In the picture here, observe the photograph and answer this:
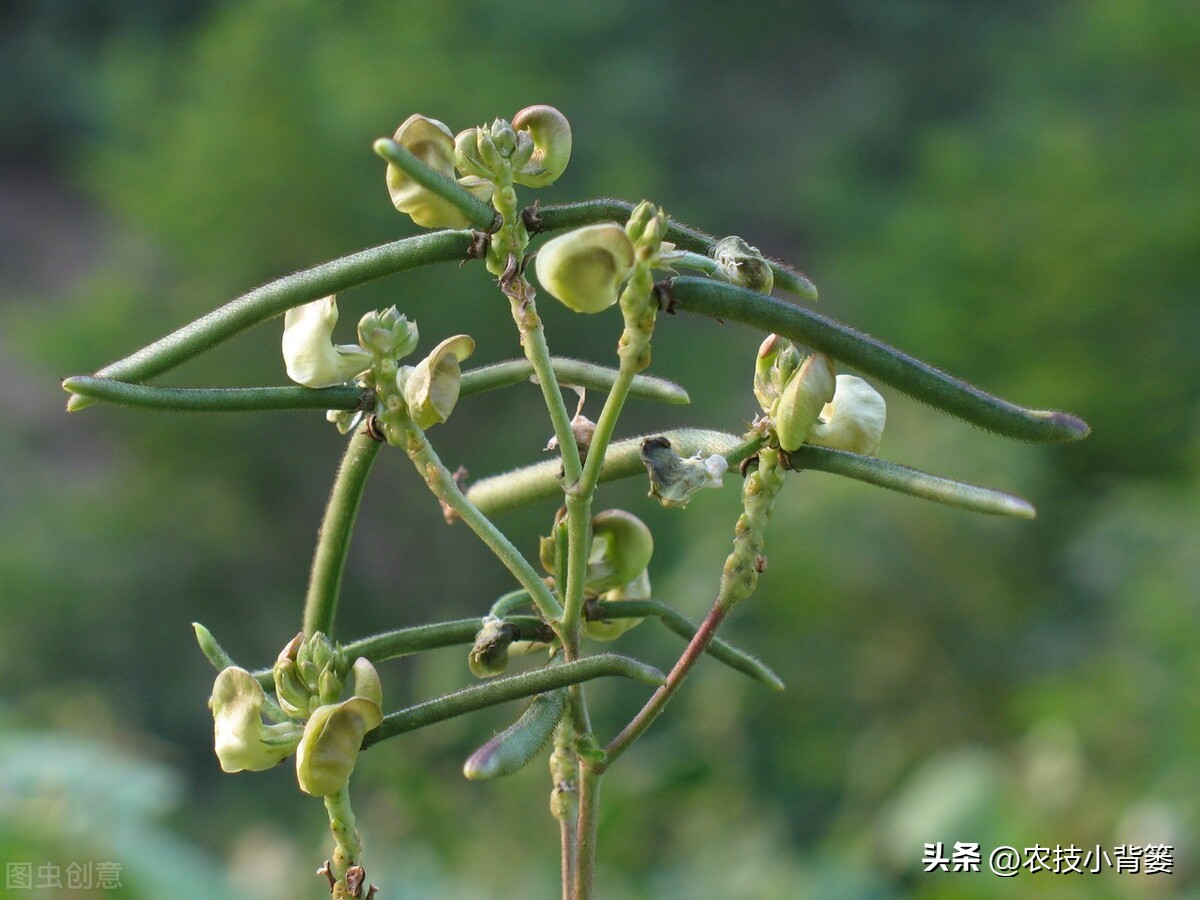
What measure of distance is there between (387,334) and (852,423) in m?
0.17

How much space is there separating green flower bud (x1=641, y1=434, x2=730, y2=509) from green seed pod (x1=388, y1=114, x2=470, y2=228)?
0.34ft

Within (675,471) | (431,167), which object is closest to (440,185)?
(431,167)

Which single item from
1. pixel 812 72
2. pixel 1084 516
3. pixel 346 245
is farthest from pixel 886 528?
pixel 812 72

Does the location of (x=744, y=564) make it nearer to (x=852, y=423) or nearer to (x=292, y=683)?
(x=852, y=423)

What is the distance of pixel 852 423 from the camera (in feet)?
1.47

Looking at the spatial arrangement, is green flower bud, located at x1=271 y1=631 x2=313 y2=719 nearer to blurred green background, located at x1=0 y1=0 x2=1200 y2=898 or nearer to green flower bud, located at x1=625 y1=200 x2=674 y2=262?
green flower bud, located at x1=625 y1=200 x2=674 y2=262

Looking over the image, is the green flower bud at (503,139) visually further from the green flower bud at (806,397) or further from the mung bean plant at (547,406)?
the green flower bud at (806,397)

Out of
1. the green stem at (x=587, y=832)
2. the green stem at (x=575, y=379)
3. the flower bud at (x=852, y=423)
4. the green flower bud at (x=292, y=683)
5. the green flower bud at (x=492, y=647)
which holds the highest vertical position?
the green stem at (x=575, y=379)

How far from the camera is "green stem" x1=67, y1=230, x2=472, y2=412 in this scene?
425 millimetres

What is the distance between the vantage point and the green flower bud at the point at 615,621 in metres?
0.48

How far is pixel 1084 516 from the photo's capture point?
17.7ft

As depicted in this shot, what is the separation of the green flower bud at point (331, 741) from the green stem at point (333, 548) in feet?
0.22

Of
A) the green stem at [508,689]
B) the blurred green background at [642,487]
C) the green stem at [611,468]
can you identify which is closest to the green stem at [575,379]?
the green stem at [611,468]

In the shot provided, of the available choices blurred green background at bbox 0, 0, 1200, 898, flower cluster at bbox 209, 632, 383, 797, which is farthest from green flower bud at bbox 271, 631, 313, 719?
A: blurred green background at bbox 0, 0, 1200, 898
